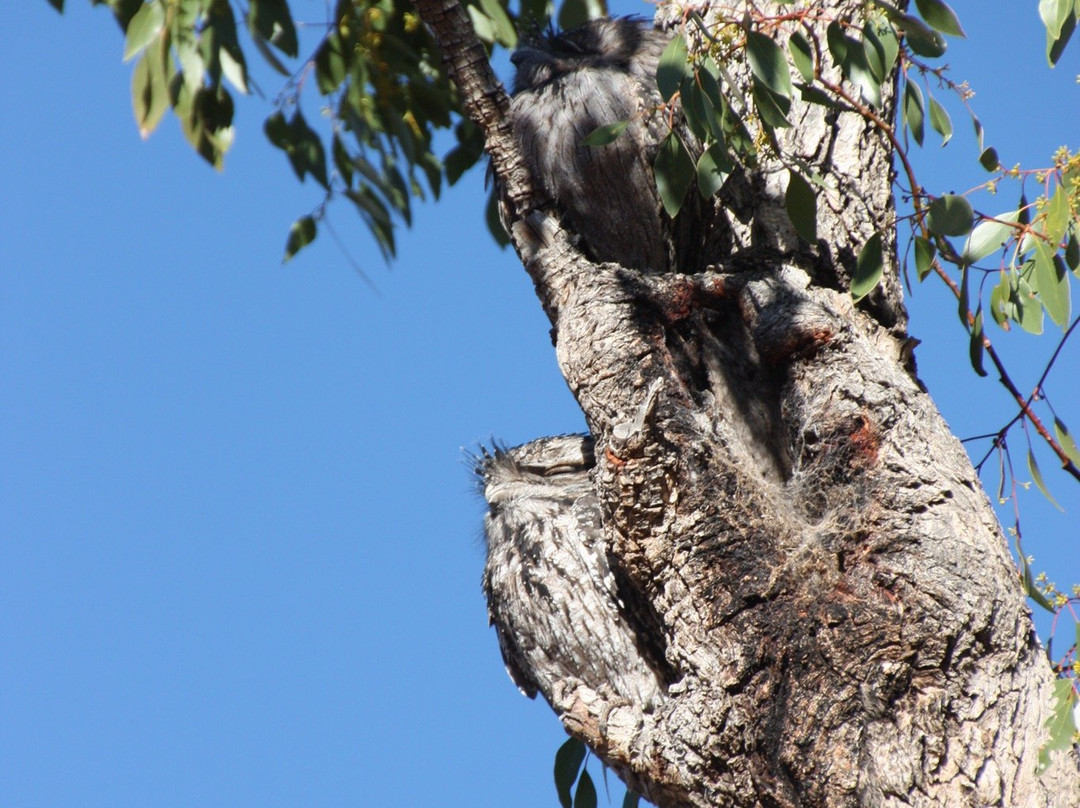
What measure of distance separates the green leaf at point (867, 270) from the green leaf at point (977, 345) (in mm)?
328

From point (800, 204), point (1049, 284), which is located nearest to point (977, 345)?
point (1049, 284)

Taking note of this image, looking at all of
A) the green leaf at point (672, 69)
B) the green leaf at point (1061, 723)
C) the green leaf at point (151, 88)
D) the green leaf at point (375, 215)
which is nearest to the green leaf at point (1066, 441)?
the green leaf at point (1061, 723)

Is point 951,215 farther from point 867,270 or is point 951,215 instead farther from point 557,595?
point 557,595

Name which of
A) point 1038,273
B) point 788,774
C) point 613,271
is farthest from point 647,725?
point 1038,273

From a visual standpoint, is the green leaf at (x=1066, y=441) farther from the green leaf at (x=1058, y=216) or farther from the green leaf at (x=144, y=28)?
the green leaf at (x=144, y=28)

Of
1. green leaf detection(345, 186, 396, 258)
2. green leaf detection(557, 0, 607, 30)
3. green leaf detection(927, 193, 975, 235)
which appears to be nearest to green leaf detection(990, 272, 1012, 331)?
green leaf detection(927, 193, 975, 235)

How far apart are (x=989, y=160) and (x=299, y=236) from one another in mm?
1517

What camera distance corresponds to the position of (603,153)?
2.71m

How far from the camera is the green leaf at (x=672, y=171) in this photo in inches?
85.6

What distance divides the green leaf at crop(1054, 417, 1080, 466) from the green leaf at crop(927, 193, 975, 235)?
585mm

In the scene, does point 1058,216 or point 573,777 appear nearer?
point 1058,216

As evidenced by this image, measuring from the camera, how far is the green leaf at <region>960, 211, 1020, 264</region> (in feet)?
7.48

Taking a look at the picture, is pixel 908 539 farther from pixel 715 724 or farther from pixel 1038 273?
pixel 1038 273

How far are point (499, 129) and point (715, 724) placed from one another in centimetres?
148
